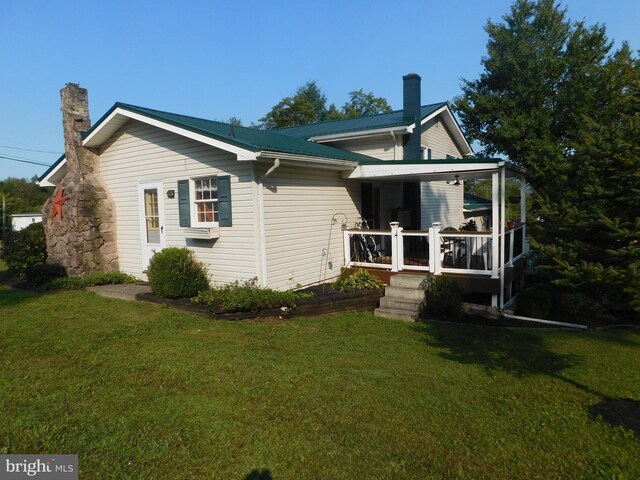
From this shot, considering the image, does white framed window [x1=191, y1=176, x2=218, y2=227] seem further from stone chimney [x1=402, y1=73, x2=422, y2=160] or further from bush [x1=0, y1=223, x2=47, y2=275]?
bush [x1=0, y1=223, x2=47, y2=275]

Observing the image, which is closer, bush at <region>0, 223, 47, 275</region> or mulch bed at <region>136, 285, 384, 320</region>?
mulch bed at <region>136, 285, 384, 320</region>

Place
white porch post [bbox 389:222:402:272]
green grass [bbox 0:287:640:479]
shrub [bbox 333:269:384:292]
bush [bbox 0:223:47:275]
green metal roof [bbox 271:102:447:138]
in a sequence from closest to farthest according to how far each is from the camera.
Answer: green grass [bbox 0:287:640:479], shrub [bbox 333:269:384:292], white porch post [bbox 389:222:402:272], bush [bbox 0:223:47:275], green metal roof [bbox 271:102:447:138]

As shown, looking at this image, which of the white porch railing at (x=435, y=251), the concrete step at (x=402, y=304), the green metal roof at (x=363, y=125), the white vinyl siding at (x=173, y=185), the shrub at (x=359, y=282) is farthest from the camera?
the green metal roof at (x=363, y=125)

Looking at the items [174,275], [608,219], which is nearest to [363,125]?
[174,275]

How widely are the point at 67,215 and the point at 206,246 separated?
4.25 m

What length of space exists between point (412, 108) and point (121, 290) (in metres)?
9.41

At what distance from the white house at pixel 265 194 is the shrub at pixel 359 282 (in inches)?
18.4

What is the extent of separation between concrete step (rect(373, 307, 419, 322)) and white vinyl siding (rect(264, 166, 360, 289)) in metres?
1.96

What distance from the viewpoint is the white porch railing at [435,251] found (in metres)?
9.05

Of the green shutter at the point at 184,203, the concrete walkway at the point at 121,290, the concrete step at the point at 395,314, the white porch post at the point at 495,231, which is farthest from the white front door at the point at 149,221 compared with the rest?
the white porch post at the point at 495,231

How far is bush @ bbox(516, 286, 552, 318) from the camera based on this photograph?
8781 millimetres

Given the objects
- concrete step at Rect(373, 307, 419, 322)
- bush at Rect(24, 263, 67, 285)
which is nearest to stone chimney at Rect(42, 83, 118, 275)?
bush at Rect(24, 263, 67, 285)

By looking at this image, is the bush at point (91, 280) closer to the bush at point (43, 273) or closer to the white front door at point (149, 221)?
the bush at point (43, 273)

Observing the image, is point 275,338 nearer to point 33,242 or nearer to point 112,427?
point 112,427
